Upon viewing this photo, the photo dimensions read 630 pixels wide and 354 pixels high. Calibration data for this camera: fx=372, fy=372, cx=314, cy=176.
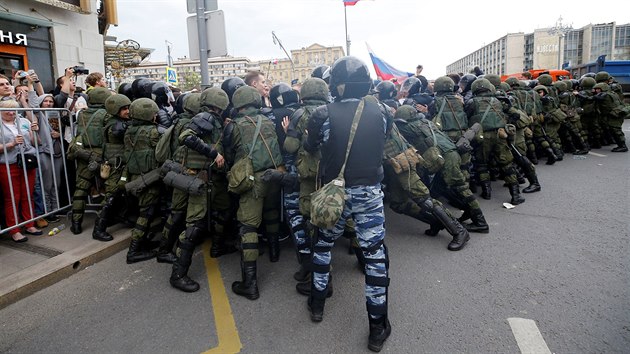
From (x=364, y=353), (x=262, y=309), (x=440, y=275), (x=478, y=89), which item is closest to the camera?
(x=364, y=353)

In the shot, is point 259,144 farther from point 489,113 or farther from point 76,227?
point 489,113

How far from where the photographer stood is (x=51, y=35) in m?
9.96

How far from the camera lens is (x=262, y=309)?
10.4ft

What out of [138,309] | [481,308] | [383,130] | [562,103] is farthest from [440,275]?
[562,103]

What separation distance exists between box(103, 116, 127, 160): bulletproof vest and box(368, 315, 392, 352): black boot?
11.8 feet

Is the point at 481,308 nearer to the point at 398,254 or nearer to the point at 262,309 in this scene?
the point at 398,254

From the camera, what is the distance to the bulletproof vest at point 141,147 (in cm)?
424

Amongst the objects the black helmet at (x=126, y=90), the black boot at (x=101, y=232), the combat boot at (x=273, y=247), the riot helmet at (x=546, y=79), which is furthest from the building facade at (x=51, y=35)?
the riot helmet at (x=546, y=79)

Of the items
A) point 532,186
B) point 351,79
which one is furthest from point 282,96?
point 532,186

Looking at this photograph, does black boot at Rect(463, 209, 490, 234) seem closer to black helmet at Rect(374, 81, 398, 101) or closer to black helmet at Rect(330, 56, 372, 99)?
black helmet at Rect(374, 81, 398, 101)

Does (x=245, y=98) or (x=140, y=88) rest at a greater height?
(x=140, y=88)

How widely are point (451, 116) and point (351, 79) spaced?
3345mm

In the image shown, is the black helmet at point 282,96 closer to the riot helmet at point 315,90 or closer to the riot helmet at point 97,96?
the riot helmet at point 315,90

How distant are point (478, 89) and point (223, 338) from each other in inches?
208
